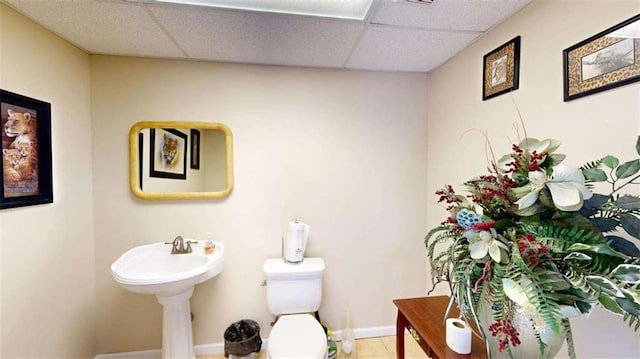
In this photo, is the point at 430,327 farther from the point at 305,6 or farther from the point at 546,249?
the point at 305,6

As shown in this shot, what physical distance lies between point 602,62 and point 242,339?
2.39m

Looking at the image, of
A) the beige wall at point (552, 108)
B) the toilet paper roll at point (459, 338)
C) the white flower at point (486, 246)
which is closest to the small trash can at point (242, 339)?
the toilet paper roll at point (459, 338)

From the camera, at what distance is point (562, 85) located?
3.74 ft

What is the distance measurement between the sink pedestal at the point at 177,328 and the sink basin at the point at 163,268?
18 cm

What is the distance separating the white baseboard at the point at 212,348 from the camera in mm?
1896

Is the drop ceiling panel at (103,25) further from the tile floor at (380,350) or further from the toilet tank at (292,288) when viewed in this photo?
the tile floor at (380,350)

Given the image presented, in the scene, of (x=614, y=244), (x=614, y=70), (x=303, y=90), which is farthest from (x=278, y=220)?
(x=614, y=70)

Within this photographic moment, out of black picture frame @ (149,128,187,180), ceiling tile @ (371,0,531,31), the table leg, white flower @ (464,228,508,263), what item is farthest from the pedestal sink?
ceiling tile @ (371,0,531,31)

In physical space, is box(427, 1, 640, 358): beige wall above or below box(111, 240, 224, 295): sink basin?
above

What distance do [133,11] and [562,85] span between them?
201 cm

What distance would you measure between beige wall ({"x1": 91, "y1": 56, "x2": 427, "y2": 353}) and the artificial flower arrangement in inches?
48.5

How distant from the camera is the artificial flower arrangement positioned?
695mm

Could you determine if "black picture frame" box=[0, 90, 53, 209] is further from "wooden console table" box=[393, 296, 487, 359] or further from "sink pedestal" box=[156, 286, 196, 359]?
"wooden console table" box=[393, 296, 487, 359]

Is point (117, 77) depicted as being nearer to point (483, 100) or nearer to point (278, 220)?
point (278, 220)
